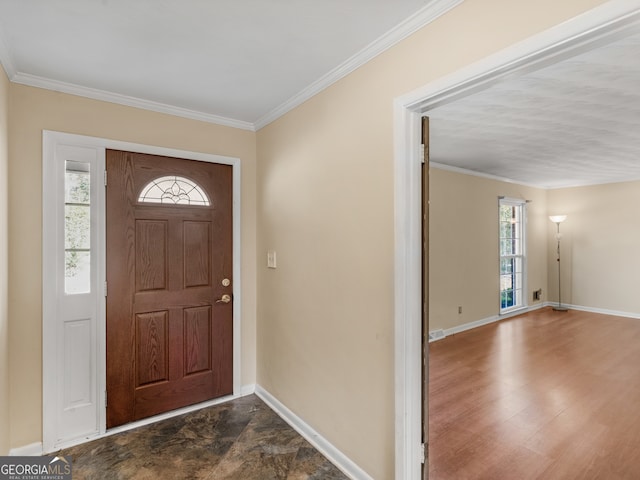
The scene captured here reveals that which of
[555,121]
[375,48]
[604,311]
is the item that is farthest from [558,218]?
[375,48]

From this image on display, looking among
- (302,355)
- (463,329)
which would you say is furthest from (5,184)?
(463,329)

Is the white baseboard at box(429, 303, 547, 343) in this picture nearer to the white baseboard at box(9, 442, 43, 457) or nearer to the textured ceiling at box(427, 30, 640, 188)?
the textured ceiling at box(427, 30, 640, 188)

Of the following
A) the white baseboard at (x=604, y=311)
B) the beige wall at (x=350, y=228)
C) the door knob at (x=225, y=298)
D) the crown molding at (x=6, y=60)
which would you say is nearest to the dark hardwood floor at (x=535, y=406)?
the beige wall at (x=350, y=228)

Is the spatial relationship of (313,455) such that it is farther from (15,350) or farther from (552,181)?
(552,181)

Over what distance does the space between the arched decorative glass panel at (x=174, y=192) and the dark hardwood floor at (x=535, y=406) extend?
2626mm

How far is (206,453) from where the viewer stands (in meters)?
2.19

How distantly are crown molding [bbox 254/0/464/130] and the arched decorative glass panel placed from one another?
0.96 metres

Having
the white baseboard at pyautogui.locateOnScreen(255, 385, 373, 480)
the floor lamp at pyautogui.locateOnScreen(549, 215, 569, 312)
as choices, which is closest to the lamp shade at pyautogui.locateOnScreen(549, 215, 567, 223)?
the floor lamp at pyautogui.locateOnScreen(549, 215, 569, 312)

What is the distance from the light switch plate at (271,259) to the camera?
2.83m

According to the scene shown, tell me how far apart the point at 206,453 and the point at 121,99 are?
2.59m

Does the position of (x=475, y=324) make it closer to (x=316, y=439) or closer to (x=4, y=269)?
(x=316, y=439)

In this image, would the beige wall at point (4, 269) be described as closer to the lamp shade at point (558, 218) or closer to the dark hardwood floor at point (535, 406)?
the dark hardwood floor at point (535, 406)

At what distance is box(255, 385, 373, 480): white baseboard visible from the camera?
1952 mm

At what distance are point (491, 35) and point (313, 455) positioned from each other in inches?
98.5
